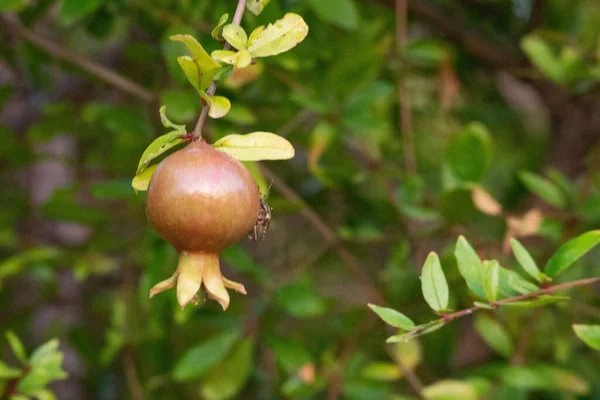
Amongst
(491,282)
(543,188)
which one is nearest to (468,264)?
(491,282)

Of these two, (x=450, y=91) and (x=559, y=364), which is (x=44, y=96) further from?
(x=559, y=364)

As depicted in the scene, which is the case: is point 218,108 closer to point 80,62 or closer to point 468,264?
point 468,264

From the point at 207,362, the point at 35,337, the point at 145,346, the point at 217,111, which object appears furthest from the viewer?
the point at 35,337

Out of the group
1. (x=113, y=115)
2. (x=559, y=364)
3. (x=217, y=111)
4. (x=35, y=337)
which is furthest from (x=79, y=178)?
(x=217, y=111)

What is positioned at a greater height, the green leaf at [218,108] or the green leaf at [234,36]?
the green leaf at [234,36]

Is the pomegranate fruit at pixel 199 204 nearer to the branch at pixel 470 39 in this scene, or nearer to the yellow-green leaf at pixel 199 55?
the yellow-green leaf at pixel 199 55

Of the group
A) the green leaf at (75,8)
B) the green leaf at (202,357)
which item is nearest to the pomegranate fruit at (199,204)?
the green leaf at (75,8)
